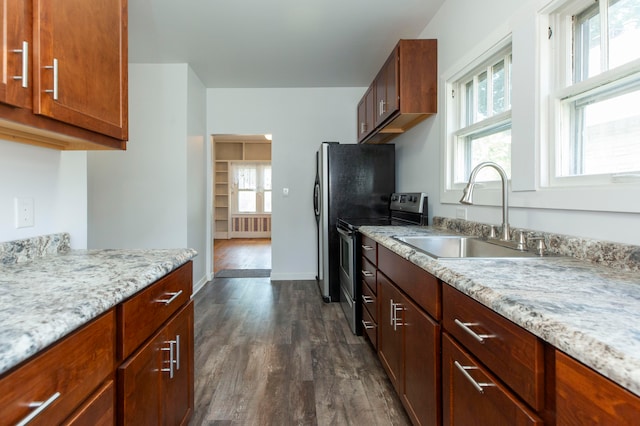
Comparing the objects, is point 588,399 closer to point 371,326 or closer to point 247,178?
point 371,326

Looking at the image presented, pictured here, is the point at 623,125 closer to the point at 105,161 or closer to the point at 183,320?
the point at 183,320

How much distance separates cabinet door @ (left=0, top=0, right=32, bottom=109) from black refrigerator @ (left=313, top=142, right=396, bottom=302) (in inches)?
104

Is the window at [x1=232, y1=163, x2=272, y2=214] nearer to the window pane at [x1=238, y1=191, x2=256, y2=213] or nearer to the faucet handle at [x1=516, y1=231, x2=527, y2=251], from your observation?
the window pane at [x1=238, y1=191, x2=256, y2=213]

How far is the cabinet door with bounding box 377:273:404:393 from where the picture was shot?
1.60 metres

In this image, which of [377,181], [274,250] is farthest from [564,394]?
[274,250]

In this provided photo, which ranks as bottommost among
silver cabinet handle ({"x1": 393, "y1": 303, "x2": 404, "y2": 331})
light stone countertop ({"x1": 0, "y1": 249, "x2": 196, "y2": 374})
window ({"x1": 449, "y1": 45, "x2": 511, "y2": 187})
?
silver cabinet handle ({"x1": 393, "y1": 303, "x2": 404, "y2": 331})

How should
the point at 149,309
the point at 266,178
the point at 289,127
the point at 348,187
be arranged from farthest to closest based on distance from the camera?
1. the point at 266,178
2. the point at 289,127
3. the point at 348,187
4. the point at 149,309

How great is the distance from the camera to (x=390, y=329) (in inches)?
69.3

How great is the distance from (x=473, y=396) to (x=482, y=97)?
6.06 ft

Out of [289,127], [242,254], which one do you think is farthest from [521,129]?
→ [242,254]

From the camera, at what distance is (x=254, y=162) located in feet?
28.2

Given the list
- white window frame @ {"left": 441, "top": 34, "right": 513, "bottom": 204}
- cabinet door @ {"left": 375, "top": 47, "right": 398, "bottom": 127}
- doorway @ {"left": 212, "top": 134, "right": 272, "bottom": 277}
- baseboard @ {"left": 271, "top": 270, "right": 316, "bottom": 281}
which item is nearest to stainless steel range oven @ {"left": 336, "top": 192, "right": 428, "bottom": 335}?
white window frame @ {"left": 441, "top": 34, "right": 513, "bottom": 204}

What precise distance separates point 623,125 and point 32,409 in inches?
71.9

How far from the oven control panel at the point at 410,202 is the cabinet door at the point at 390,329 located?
3.05ft
